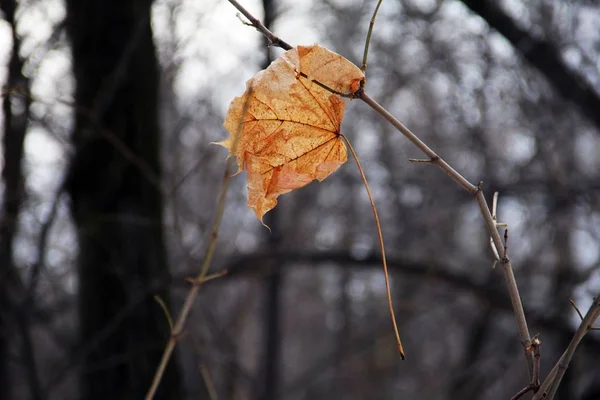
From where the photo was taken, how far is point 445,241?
24.4 ft

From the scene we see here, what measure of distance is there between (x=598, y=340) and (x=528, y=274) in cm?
184

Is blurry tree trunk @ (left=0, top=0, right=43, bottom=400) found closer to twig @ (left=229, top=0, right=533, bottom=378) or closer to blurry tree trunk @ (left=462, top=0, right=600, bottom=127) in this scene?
twig @ (left=229, top=0, right=533, bottom=378)

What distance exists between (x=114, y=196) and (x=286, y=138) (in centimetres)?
237

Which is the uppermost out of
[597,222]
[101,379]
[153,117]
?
[153,117]

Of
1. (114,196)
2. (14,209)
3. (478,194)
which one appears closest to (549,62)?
(114,196)

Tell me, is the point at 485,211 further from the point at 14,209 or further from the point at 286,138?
the point at 14,209

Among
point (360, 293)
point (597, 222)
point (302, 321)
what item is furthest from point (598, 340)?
point (302, 321)

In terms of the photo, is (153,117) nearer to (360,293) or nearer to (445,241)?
(445,241)

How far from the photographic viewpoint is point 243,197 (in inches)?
272

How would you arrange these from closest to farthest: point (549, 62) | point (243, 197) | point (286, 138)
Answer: point (286, 138), point (549, 62), point (243, 197)

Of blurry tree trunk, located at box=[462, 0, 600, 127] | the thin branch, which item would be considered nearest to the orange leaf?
the thin branch

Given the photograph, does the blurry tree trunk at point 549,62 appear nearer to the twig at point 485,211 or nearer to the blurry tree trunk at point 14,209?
the blurry tree trunk at point 14,209

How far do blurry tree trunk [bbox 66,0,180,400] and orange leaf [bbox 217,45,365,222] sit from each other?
2.08 metres

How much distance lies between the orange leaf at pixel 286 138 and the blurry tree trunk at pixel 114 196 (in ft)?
6.83
